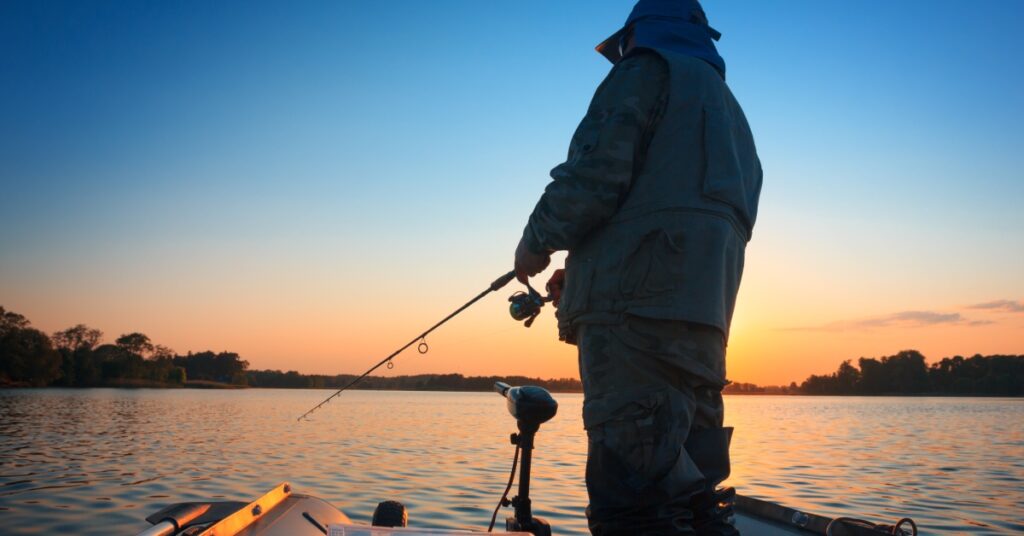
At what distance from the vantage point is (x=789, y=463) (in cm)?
1534

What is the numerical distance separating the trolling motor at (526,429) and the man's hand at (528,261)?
1.75ft

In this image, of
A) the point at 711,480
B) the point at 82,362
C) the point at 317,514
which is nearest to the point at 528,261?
the point at 711,480

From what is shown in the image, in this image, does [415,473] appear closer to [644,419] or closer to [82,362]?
[644,419]

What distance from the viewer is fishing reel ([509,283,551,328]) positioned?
10.8 ft

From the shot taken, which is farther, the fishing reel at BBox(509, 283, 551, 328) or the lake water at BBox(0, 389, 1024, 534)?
the lake water at BBox(0, 389, 1024, 534)

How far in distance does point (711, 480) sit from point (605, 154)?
3.81 ft

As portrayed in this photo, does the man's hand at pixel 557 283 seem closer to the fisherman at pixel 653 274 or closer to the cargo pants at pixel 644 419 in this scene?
the fisherman at pixel 653 274

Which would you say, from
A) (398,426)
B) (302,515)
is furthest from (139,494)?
(398,426)

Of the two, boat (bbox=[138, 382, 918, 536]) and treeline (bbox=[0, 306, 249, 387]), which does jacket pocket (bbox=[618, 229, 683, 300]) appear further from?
treeline (bbox=[0, 306, 249, 387])

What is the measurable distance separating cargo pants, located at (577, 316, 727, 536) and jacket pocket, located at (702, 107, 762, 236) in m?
0.47

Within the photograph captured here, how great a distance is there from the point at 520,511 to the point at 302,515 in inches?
42.4

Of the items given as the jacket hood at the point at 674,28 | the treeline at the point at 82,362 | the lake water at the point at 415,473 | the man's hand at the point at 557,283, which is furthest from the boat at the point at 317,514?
the treeline at the point at 82,362

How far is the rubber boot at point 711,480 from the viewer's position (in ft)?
7.56

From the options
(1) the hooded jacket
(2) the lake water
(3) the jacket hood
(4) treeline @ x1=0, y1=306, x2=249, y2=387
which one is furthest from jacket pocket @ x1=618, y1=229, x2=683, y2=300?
(4) treeline @ x1=0, y1=306, x2=249, y2=387
